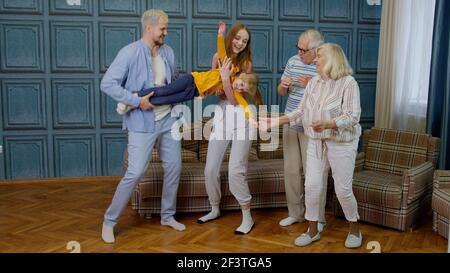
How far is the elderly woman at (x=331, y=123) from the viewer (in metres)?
2.77

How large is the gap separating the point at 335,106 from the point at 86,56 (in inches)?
104

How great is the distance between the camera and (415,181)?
325 cm

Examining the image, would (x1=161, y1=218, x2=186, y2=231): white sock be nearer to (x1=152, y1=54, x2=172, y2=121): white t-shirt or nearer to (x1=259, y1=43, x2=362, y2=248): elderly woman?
(x1=152, y1=54, x2=172, y2=121): white t-shirt

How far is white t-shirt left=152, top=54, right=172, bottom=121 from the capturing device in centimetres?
309

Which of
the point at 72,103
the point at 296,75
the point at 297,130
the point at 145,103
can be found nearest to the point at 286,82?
the point at 296,75

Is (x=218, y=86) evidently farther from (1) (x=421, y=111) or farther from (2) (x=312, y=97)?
(1) (x=421, y=111)

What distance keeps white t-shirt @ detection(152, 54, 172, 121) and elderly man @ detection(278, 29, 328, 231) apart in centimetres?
75

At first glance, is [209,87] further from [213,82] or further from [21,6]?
[21,6]

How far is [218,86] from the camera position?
122 inches

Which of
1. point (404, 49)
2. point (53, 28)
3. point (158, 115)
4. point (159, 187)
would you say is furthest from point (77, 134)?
point (404, 49)

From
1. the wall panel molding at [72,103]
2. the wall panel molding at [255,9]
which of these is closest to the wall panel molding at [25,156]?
the wall panel molding at [72,103]

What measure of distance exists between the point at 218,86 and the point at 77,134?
209 centimetres

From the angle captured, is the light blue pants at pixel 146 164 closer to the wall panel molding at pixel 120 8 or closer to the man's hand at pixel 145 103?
the man's hand at pixel 145 103
